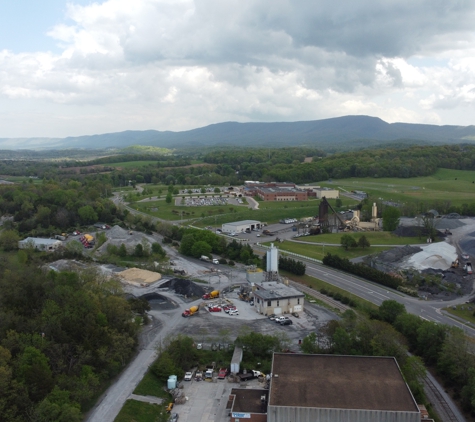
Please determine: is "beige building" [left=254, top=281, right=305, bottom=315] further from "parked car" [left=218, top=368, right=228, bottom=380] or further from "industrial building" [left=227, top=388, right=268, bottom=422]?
"industrial building" [left=227, top=388, right=268, bottom=422]

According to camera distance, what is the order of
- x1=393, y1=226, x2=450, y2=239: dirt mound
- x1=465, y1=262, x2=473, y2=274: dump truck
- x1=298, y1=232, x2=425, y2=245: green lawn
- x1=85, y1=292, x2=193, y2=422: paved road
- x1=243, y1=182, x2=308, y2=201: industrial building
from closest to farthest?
x1=85, y1=292, x2=193, y2=422: paved road, x1=465, y1=262, x2=473, y2=274: dump truck, x1=298, y1=232, x2=425, y2=245: green lawn, x1=393, y1=226, x2=450, y2=239: dirt mound, x1=243, y1=182, x2=308, y2=201: industrial building

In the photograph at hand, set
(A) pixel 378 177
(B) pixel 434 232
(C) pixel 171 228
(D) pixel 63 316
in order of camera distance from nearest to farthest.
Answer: (D) pixel 63 316 < (B) pixel 434 232 < (C) pixel 171 228 < (A) pixel 378 177

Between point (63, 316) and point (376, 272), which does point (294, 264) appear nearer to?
point (376, 272)

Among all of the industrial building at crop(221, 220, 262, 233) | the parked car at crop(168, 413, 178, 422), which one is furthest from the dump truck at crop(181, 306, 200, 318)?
the industrial building at crop(221, 220, 262, 233)

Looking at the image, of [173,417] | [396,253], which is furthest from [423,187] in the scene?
[173,417]

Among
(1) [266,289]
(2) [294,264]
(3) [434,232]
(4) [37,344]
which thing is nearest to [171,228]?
(2) [294,264]

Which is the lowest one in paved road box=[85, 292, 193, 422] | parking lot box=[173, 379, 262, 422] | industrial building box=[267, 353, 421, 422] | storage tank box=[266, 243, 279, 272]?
parking lot box=[173, 379, 262, 422]

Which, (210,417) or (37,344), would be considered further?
(37,344)
